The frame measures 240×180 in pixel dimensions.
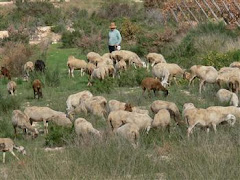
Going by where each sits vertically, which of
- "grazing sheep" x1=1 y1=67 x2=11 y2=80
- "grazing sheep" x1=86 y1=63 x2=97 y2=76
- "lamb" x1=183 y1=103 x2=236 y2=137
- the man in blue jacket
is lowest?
"grazing sheep" x1=1 y1=67 x2=11 y2=80

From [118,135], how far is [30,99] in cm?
787

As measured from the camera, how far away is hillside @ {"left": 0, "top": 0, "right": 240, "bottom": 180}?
7379 millimetres

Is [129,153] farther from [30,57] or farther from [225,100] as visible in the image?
[30,57]

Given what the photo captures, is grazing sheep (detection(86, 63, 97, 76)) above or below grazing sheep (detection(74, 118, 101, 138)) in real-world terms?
below

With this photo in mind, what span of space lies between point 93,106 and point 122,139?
161 inches

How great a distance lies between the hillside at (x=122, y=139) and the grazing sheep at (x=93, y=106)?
15cm

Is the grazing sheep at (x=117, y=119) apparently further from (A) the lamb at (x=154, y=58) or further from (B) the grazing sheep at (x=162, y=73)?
(A) the lamb at (x=154, y=58)

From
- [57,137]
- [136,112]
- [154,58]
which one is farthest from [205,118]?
[154,58]

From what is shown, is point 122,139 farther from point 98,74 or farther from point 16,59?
point 16,59

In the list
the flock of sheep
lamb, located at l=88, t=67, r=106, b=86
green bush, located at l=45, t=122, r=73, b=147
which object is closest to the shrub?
the flock of sheep

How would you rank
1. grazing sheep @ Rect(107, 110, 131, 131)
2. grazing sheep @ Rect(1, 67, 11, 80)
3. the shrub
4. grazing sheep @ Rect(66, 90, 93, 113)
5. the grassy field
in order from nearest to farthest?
1. the grassy field
2. grazing sheep @ Rect(107, 110, 131, 131)
3. grazing sheep @ Rect(66, 90, 93, 113)
4. grazing sheep @ Rect(1, 67, 11, 80)
5. the shrub

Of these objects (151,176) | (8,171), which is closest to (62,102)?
(8,171)

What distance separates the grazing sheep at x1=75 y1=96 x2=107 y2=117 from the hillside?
5.7 inches

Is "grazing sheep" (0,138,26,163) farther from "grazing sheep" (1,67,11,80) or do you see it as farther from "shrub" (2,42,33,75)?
"shrub" (2,42,33,75)
